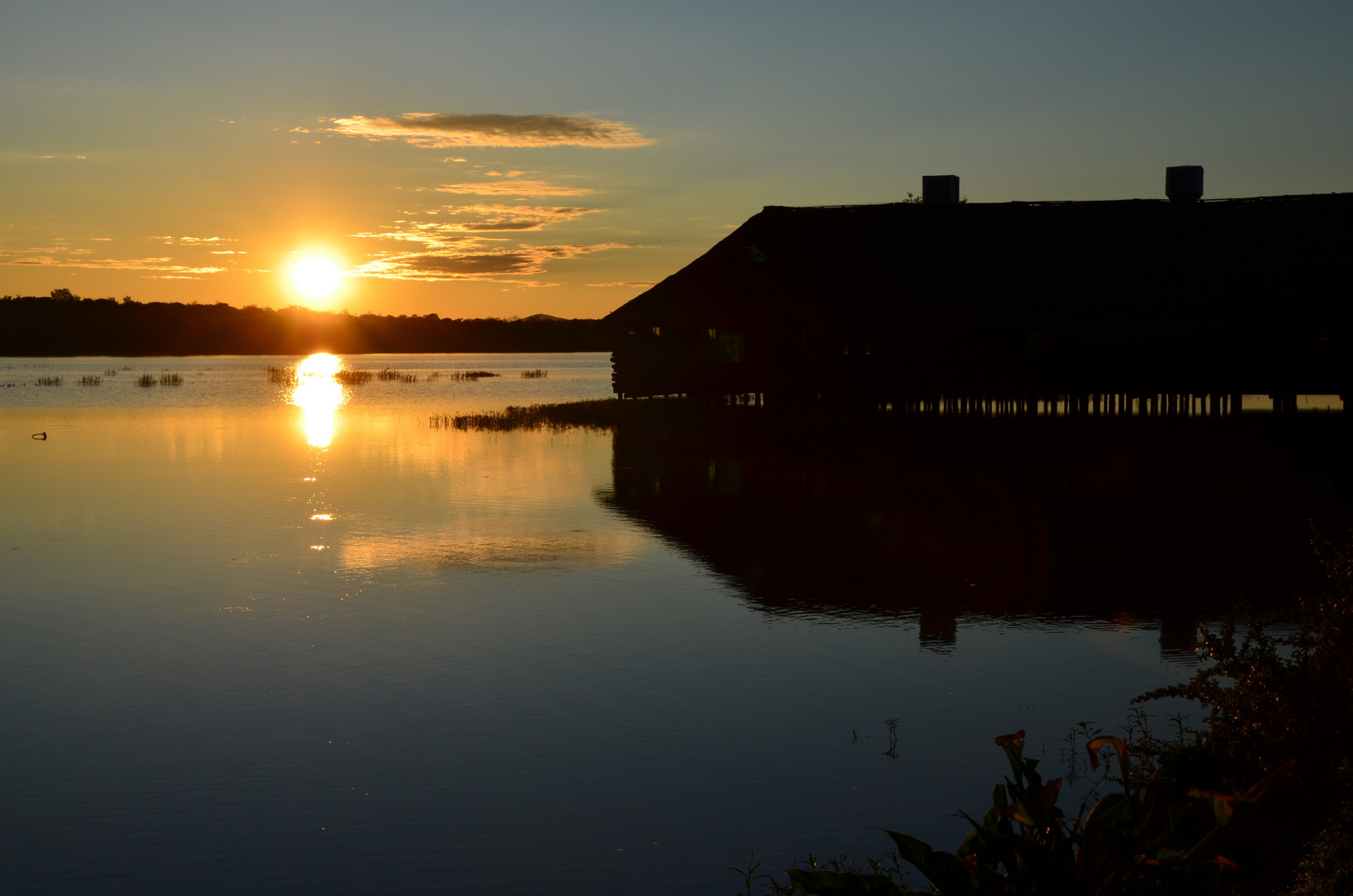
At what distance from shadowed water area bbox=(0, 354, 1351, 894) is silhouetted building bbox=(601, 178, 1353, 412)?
4969 mm

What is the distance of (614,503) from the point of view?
19.5 metres

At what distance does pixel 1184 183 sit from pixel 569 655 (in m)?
29.2

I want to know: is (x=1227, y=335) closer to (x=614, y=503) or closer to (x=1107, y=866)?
(x=614, y=503)

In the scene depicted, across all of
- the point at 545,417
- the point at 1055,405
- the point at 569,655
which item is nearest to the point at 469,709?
the point at 569,655

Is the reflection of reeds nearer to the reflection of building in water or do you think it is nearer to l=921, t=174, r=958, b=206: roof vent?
the reflection of building in water

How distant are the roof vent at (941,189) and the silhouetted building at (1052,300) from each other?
1.42m

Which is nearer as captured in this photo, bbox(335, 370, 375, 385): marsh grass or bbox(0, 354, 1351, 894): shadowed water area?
bbox(0, 354, 1351, 894): shadowed water area

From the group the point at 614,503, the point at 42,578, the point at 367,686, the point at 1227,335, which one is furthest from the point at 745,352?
the point at 367,686

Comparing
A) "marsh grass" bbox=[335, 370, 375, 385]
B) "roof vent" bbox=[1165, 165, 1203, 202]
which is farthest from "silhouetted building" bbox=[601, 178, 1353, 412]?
"marsh grass" bbox=[335, 370, 375, 385]

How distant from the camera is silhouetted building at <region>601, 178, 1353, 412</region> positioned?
27469 mm

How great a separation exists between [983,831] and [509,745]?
4.37 meters

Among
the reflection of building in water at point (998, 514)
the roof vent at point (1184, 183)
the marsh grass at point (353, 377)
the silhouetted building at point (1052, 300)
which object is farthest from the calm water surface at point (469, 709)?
the marsh grass at point (353, 377)

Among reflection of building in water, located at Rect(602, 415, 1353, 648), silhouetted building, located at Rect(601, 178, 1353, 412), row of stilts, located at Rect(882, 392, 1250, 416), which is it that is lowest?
reflection of building in water, located at Rect(602, 415, 1353, 648)

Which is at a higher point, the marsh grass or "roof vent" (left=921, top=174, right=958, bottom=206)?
"roof vent" (left=921, top=174, right=958, bottom=206)
